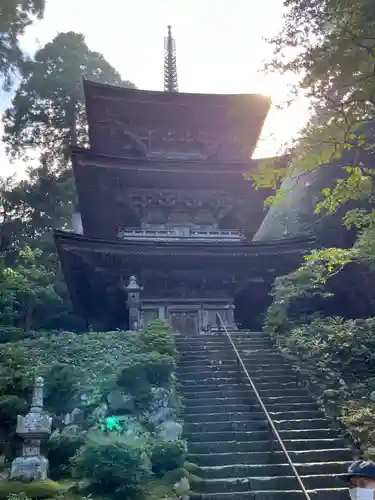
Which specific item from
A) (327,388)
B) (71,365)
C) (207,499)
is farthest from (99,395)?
(327,388)

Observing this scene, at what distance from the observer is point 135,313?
16828mm

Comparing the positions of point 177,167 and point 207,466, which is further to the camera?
point 177,167

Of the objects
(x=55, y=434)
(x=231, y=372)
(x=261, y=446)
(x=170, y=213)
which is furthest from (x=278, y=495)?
(x=170, y=213)

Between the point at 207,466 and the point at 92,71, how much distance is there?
1221 inches

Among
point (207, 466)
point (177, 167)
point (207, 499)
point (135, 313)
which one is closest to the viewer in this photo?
point (207, 499)

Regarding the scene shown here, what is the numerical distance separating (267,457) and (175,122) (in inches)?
598

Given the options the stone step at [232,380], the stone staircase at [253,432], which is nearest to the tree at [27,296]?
the stone staircase at [253,432]

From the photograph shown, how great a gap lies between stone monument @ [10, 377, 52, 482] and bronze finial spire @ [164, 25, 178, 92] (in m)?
27.4

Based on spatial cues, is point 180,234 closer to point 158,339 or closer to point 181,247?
point 181,247

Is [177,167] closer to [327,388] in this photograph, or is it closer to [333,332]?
[333,332]

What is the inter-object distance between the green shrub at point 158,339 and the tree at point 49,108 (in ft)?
73.0

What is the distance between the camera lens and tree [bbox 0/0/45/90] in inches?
964

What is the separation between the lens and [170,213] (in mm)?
20062

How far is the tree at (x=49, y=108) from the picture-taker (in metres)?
32.0
